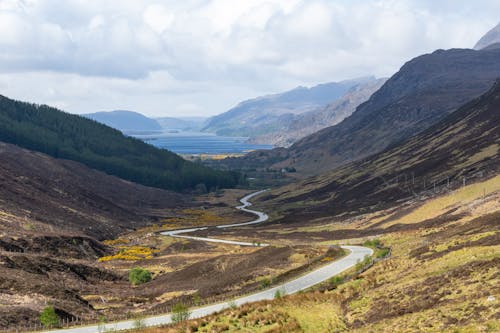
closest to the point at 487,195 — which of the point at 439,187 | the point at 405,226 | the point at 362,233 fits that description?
the point at 405,226

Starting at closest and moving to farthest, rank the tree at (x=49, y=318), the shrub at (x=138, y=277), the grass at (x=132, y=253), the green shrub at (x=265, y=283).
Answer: the tree at (x=49, y=318)
the green shrub at (x=265, y=283)
the shrub at (x=138, y=277)
the grass at (x=132, y=253)

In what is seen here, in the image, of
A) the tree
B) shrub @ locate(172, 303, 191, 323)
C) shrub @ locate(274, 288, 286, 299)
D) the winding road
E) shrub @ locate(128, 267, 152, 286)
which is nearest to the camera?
shrub @ locate(172, 303, 191, 323)

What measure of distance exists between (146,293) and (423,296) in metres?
51.6

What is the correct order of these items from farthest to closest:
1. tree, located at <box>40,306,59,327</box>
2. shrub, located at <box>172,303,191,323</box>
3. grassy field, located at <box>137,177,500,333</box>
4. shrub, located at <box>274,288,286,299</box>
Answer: tree, located at <box>40,306,59,327</box> → shrub, located at <box>274,288,286,299</box> → shrub, located at <box>172,303,191,323</box> → grassy field, located at <box>137,177,500,333</box>

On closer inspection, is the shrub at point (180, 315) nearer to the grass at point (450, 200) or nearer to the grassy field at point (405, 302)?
the grassy field at point (405, 302)

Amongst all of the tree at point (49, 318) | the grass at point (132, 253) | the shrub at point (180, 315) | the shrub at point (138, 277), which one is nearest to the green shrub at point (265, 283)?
the shrub at point (180, 315)

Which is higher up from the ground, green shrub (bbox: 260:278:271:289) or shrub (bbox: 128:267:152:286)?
green shrub (bbox: 260:278:271:289)

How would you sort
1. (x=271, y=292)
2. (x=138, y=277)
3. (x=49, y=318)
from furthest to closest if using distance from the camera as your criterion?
(x=138, y=277)
(x=271, y=292)
(x=49, y=318)

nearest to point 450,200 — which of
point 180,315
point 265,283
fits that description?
point 265,283

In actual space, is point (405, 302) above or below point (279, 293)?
above

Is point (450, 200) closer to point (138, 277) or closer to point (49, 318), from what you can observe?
point (138, 277)

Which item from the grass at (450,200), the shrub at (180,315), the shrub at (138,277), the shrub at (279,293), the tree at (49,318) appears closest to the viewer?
the shrub at (180,315)

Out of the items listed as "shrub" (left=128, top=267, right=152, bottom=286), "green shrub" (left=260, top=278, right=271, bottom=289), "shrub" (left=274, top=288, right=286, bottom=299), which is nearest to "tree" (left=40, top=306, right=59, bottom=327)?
"shrub" (left=274, top=288, right=286, bottom=299)

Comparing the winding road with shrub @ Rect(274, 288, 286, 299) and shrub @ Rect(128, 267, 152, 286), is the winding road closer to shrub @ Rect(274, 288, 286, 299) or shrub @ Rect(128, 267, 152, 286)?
shrub @ Rect(274, 288, 286, 299)
